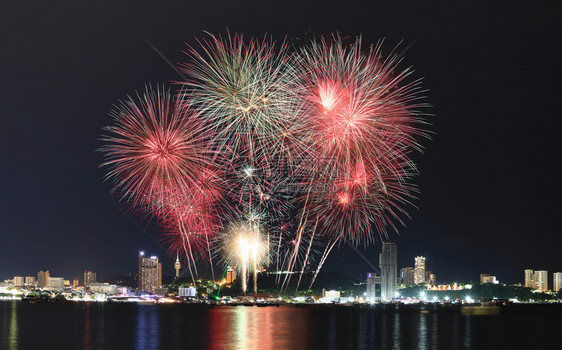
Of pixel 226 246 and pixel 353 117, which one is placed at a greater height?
pixel 353 117

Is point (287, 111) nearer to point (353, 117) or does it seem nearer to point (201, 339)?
point (353, 117)

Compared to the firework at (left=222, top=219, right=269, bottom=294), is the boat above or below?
below

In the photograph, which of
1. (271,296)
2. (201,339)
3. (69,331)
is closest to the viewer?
(201,339)

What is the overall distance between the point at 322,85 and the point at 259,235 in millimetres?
31825

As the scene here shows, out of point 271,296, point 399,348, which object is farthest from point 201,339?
point 271,296

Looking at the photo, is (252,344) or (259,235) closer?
(252,344)

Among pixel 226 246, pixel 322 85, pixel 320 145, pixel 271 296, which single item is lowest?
pixel 271 296

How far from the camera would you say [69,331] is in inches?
3164

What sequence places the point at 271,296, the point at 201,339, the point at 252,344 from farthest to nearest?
the point at 271,296 → the point at 201,339 → the point at 252,344

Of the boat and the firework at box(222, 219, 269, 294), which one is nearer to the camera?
the firework at box(222, 219, 269, 294)

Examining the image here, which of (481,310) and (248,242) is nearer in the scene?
(248,242)

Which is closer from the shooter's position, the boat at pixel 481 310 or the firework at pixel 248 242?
the firework at pixel 248 242

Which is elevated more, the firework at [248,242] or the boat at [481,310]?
the firework at [248,242]

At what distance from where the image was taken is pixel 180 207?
4194 centimetres
